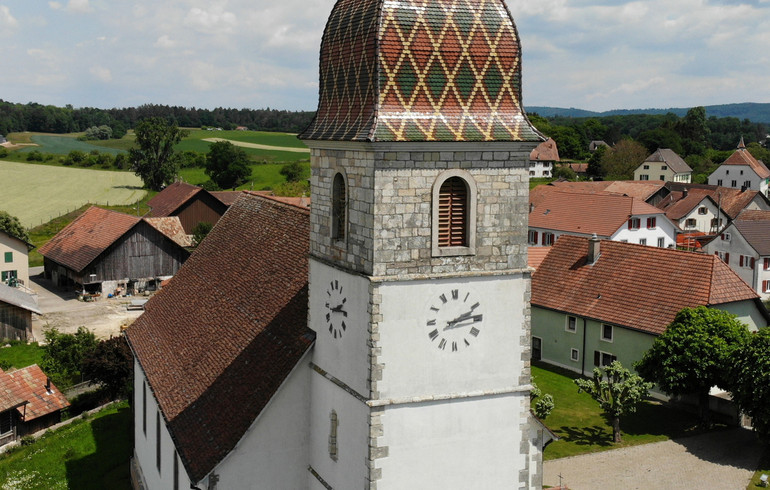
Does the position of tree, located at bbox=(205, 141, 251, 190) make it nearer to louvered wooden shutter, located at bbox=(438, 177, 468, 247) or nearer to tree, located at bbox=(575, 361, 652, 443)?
tree, located at bbox=(575, 361, 652, 443)

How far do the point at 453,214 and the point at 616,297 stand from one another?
26.7m

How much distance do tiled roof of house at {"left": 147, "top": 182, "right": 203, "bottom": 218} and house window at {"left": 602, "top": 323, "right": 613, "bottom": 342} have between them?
50.0 metres

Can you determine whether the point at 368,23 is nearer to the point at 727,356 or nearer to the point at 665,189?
the point at 727,356

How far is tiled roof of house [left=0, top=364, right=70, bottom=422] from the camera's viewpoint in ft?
115

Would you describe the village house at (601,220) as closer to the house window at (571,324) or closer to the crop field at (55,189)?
the house window at (571,324)

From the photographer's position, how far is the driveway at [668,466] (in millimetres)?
29750

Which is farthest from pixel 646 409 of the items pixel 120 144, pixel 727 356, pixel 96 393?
pixel 120 144

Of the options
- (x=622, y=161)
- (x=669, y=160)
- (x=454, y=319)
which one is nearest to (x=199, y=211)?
(x=454, y=319)

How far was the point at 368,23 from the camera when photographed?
53.6 ft

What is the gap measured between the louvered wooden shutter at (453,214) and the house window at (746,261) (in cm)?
5304

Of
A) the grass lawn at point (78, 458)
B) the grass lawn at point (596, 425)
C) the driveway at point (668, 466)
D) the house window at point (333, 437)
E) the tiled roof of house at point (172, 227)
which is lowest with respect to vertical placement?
the grass lawn at point (78, 458)

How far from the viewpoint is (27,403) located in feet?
116

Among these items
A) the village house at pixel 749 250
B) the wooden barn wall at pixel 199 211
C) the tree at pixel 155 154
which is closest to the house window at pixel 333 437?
the village house at pixel 749 250

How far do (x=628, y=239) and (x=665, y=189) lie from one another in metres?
35.7
